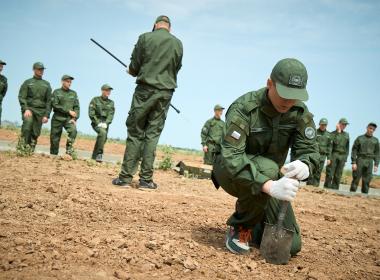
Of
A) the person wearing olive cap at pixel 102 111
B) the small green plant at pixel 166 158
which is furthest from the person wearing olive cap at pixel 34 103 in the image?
the small green plant at pixel 166 158

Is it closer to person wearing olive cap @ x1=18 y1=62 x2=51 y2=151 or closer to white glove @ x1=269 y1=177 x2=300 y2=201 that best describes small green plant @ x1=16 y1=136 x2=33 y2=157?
person wearing olive cap @ x1=18 y1=62 x2=51 y2=151

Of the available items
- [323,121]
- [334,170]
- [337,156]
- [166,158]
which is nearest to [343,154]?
[337,156]

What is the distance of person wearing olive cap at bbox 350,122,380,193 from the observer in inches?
462

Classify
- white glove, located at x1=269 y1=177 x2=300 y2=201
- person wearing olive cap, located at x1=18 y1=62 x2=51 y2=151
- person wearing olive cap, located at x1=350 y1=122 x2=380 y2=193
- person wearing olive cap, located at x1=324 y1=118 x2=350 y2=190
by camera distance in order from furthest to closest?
person wearing olive cap, located at x1=324 y1=118 x2=350 y2=190 < person wearing olive cap, located at x1=350 y1=122 x2=380 y2=193 < person wearing olive cap, located at x1=18 y1=62 x2=51 y2=151 < white glove, located at x1=269 y1=177 x2=300 y2=201

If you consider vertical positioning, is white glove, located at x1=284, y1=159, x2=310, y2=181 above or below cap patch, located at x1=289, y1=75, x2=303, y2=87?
below

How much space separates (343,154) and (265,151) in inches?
415

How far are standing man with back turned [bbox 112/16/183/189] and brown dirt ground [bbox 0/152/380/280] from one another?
1.46ft

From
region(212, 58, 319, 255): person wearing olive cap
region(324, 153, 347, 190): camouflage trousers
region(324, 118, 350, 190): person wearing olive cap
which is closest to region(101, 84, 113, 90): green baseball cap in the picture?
region(324, 118, 350, 190): person wearing olive cap

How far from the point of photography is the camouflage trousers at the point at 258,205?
273cm

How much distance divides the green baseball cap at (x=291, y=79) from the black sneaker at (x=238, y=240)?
1.05 m

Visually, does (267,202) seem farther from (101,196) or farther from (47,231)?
(101,196)

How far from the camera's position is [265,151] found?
119 inches

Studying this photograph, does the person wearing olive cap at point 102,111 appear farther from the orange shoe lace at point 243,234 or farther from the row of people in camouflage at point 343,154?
the orange shoe lace at point 243,234

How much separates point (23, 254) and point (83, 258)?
0.33 metres
